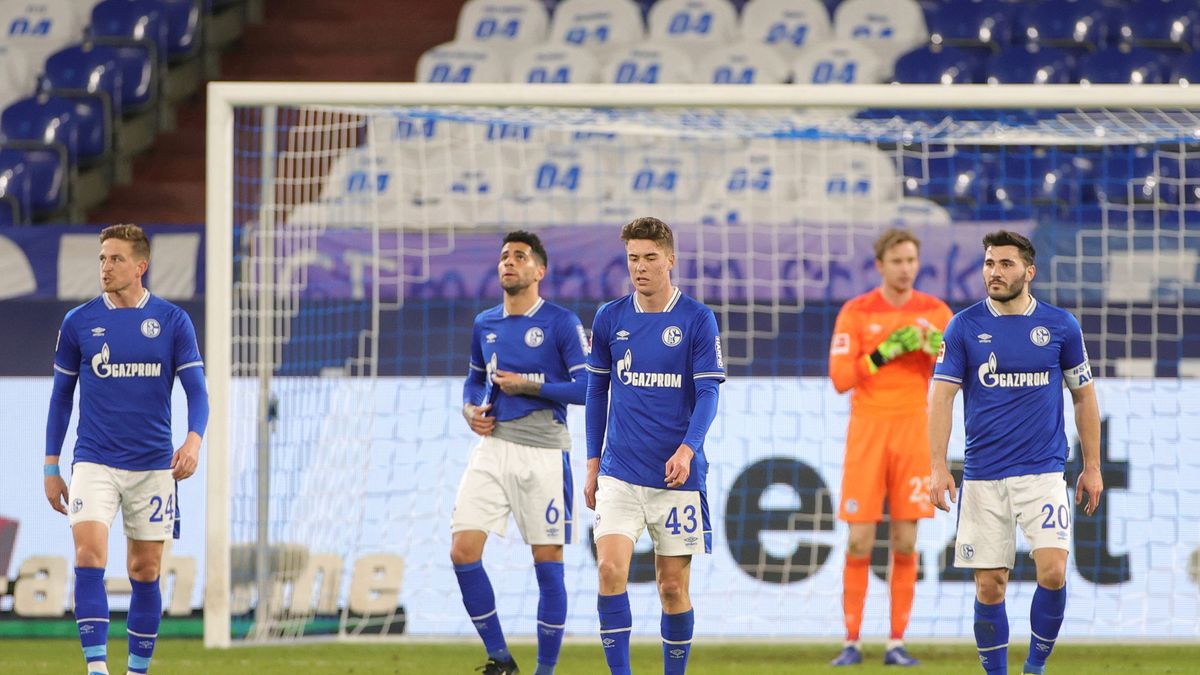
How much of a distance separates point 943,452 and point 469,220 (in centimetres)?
576

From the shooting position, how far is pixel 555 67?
12.8 m

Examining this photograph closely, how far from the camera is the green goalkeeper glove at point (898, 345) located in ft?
24.8

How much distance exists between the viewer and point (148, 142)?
1336 cm

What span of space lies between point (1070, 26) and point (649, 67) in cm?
342

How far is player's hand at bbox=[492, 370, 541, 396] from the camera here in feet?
22.5

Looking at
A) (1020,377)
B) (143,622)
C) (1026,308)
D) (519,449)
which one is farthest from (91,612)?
(1026,308)

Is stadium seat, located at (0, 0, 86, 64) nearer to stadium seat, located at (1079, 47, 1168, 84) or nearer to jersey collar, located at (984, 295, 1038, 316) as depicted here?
stadium seat, located at (1079, 47, 1168, 84)

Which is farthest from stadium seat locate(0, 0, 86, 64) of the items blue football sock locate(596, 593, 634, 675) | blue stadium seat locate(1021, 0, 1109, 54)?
blue football sock locate(596, 593, 634, 675)

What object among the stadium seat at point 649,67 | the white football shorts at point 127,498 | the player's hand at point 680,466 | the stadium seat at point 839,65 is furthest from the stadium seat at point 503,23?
the player's hand at point 680,466

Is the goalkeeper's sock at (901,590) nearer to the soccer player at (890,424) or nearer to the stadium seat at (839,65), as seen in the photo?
the soccer player at (890,424)

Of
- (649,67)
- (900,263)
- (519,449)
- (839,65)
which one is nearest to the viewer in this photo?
(519,449)

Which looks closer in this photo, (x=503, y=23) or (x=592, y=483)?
(x=592, y=483)

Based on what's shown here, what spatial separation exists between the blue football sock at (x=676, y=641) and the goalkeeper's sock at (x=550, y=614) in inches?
37.0

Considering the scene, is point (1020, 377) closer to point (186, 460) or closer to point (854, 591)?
point (854, 591)
